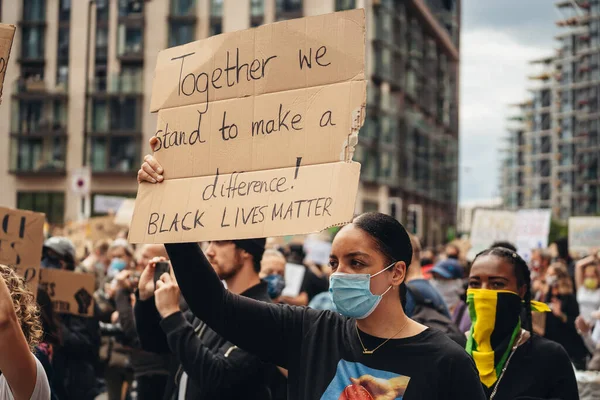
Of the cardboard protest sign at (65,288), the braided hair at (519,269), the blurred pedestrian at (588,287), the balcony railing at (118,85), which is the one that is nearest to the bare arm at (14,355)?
the braided hair at (519,269)

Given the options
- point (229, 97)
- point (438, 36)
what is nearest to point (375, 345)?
point (229, 97)

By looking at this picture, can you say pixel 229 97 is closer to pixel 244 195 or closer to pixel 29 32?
pixel 244 195

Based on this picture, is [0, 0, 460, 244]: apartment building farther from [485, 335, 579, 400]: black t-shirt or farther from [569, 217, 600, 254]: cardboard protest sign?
[485, 335, 579, 400]: black t-shirt

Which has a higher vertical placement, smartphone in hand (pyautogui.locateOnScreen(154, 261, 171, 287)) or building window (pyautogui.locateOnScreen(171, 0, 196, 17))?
A: building window (pyautogui.locateOnScreen(171, 0, 196, 17))

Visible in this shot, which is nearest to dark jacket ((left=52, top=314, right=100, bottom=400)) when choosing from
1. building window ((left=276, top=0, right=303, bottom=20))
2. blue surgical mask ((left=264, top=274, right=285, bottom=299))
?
blue surgical mask ((left=264, top=274, right=285, bottom=299))

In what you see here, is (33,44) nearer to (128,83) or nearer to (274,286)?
(128,83)

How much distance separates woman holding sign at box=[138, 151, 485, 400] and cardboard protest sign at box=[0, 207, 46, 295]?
238 centimetres

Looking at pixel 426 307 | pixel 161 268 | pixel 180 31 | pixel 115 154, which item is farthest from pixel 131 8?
pixel 161 268

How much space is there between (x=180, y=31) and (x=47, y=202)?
38.8 ft

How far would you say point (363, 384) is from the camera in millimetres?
2939

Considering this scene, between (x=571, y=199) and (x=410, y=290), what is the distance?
123 metres

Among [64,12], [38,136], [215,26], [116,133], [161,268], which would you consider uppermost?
[64,12]

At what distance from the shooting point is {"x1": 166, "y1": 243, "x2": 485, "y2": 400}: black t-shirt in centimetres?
291

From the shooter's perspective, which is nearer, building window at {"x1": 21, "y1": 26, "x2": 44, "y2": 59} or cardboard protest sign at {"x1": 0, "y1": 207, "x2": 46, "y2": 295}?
cardboard protest sign at {"x1": 0, "y1": 207, "x2": 46, "y2": 295}
